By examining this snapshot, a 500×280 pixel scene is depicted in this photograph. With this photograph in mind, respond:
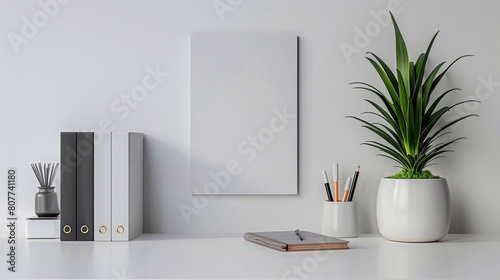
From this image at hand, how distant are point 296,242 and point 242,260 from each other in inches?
6.7

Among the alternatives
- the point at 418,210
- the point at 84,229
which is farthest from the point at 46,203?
the point at 418,210

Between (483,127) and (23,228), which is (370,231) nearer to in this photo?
(483,127)

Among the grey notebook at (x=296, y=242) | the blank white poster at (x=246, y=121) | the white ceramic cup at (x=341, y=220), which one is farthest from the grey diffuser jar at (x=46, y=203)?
the white ceramic cup at (x=341, y=220)

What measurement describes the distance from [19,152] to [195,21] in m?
0.65

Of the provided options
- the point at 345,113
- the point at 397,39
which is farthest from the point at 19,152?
the point at 397,39

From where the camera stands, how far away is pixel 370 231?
1.65 m

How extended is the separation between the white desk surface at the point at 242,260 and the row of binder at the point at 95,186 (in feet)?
0.13

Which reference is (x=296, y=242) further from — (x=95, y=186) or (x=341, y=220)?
(x=95, y=186)

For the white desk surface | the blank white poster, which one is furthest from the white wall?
the white desk surface

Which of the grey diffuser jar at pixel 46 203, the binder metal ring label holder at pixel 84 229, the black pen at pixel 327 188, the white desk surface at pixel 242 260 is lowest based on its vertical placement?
the white desk surface at pixel 242 260

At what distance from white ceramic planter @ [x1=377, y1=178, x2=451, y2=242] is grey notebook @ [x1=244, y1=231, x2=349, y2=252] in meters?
0.18

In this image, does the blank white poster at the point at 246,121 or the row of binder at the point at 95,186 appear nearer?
the row of binder at the point at 95,186

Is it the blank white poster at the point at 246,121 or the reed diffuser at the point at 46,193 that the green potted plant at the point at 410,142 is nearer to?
the blank white poster at the point at 246,121

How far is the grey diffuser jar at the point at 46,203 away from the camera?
1.56 meters
